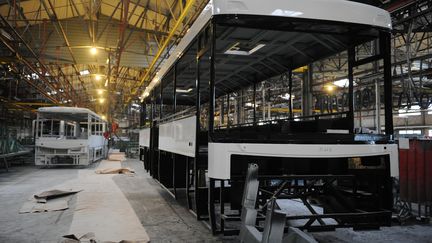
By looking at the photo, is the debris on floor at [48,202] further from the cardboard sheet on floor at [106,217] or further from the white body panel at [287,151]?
the white body panel at [287,151]

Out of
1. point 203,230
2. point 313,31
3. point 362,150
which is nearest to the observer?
point 362,150

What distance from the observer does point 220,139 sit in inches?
134

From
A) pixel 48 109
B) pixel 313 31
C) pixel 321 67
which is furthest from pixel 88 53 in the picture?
pixel 313 31

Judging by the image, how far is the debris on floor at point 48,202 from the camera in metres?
6.10

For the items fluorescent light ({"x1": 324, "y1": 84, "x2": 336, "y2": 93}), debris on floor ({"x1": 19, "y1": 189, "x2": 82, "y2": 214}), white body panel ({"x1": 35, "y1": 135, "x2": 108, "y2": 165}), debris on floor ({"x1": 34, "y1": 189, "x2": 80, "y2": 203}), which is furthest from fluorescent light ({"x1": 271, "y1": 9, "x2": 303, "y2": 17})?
white body panel ({"x1": 35, "y1": 135, "x2": 108, "y2": 165})

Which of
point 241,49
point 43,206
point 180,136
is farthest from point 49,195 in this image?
point 241,49

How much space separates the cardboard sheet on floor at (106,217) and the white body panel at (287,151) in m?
1.76

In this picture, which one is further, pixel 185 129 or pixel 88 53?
pixel 88 53

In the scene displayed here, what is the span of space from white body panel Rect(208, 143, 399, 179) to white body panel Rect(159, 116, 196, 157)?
960 mm

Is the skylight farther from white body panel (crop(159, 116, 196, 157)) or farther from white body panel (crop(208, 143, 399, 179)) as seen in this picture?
white body panel (crop(208, 143, 399, 179))

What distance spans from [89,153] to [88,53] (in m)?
4.65

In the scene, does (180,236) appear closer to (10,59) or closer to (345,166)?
(345,166)

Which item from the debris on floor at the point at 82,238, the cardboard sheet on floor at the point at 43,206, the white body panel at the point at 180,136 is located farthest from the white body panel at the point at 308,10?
the cardboard sheet on floor at the point at 43,206

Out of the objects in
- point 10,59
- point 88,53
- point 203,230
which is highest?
point 88,53
